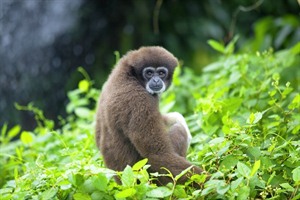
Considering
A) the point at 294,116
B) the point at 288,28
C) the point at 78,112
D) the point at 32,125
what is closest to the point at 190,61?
the point at 288,28

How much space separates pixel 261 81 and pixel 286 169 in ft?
8.27

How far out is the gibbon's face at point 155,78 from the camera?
6.97 m

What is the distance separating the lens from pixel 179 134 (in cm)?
678

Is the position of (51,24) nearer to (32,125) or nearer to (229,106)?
(32,125)

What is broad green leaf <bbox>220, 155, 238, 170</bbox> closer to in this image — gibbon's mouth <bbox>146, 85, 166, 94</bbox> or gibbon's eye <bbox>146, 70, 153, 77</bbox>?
gibbon's mouth <bbox>146, 85, 166, 94</bbox>

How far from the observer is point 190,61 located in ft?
48.2

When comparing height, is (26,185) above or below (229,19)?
below

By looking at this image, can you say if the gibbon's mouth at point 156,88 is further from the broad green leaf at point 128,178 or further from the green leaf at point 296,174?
the green leaf at point 296,174

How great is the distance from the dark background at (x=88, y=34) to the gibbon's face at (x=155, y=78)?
287 inches

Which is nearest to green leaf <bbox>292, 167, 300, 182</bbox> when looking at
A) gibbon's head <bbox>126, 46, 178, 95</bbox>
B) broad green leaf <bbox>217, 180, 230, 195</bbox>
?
broad green leaf <bbox>217, 180, 230, 195</bbox>

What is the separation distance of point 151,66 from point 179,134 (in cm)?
81

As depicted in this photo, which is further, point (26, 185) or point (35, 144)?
point (35, 144)

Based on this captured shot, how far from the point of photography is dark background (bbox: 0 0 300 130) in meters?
14.8

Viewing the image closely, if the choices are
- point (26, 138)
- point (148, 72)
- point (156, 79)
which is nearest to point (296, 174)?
point (156, 79)
